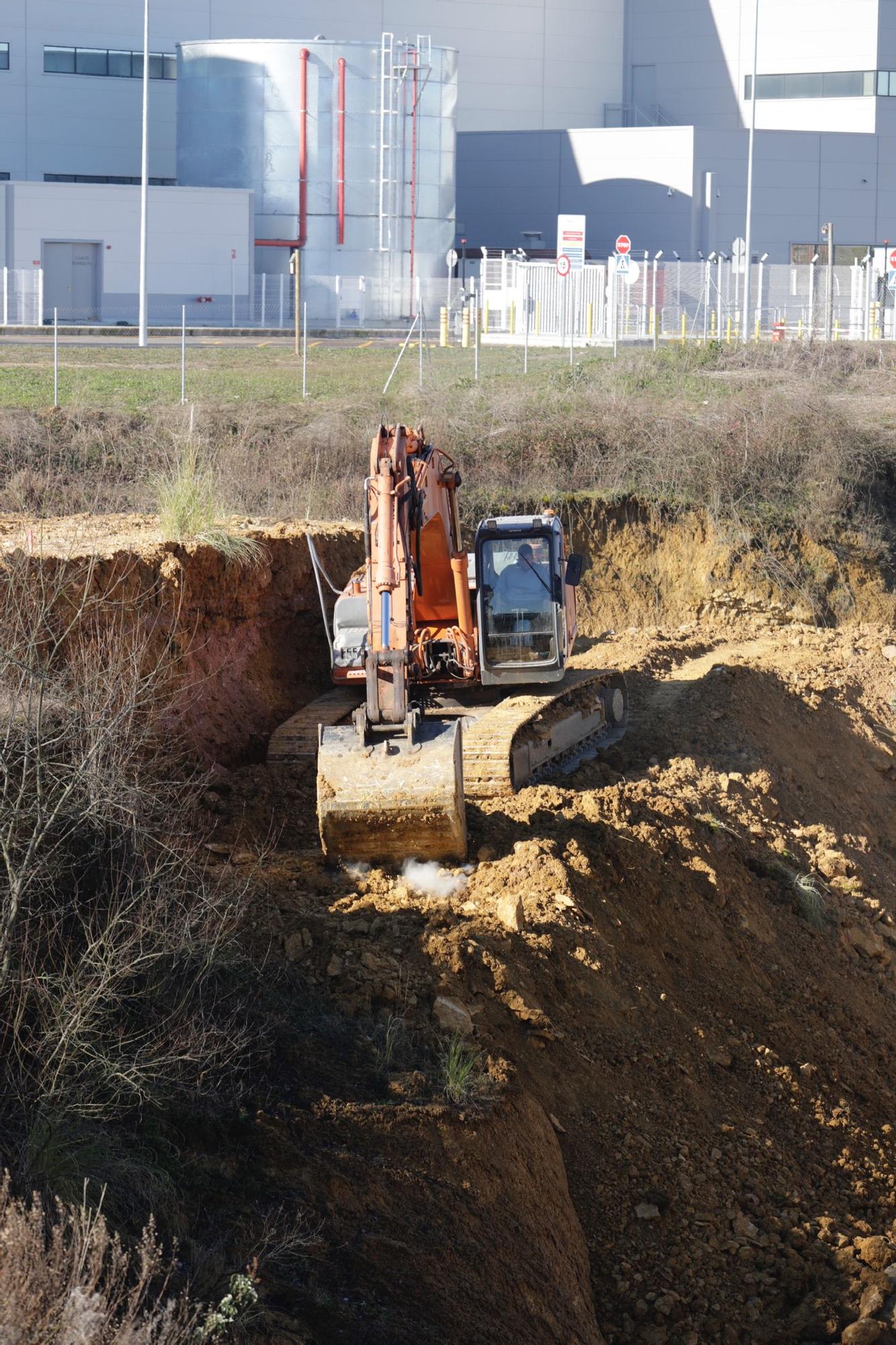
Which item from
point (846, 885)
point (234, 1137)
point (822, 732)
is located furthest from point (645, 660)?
point (234, 1137)

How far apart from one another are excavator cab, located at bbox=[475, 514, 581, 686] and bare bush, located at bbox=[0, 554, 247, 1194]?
5.40m

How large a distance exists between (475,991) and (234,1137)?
2205mm

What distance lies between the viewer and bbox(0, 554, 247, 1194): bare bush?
21.0 ft

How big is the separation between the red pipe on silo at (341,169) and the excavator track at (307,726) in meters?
32.3

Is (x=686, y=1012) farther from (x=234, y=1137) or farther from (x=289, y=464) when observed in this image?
(x=289, y=464)

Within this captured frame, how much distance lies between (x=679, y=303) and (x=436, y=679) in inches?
1116

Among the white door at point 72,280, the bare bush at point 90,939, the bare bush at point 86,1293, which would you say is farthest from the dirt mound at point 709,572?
the white door at point 72,280

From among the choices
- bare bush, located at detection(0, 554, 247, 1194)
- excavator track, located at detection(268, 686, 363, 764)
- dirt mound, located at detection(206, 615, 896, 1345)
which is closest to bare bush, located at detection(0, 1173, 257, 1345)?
bare bush, located at detection(0, 554, 247, 1194)

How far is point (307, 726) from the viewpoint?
14.1 meters

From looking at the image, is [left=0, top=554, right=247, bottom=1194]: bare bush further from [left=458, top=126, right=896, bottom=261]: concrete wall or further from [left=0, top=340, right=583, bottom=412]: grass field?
[left=458, top=126, right=896, bottom=261]: concrete wall

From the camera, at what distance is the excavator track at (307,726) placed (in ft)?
45.0

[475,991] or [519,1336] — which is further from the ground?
[475,991]

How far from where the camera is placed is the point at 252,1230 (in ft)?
19.9

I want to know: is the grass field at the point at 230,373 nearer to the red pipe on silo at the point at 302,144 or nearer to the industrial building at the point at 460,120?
the red pipe on silo at the point at 302,144
